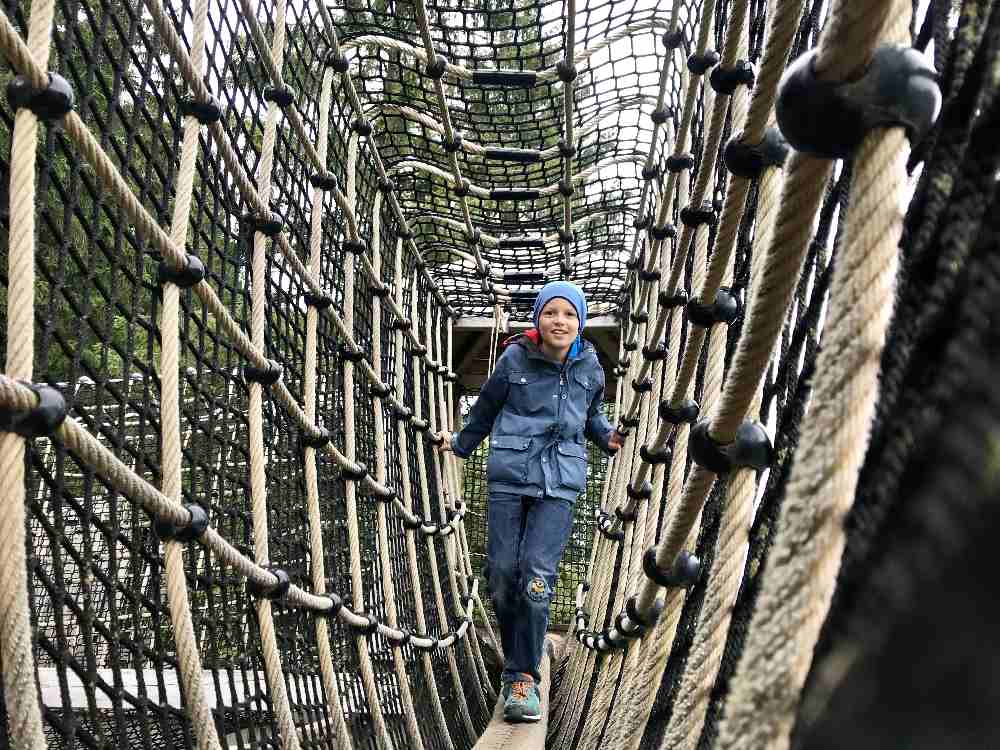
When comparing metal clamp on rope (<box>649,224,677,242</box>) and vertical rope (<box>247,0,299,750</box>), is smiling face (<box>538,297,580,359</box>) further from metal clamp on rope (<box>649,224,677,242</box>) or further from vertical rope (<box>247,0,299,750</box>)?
vertical rope (<box>247,0,299,750</box>)

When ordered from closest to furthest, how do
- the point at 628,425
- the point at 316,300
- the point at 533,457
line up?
the point at 316,300 < the point at 533,457 < the point at 628,425

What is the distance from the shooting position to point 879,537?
177 millimetres

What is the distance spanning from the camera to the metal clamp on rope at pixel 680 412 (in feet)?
3.36

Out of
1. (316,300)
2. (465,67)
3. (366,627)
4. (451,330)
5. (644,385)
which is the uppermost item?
(465,67)

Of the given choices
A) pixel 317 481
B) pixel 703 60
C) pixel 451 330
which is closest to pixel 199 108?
pixel 317 481

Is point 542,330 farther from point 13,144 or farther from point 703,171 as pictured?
point 13,144

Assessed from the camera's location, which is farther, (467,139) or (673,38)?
(467,139)

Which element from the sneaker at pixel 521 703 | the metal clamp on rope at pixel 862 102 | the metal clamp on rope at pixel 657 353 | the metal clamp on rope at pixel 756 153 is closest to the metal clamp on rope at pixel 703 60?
the metal clamp on rope at pixel 657 353

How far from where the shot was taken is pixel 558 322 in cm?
197

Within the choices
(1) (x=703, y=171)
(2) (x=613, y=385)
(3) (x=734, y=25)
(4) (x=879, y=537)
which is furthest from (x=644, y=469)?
(2) (x=613, y=385)

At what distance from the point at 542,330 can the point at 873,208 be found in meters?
1.66

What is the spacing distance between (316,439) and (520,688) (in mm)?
753

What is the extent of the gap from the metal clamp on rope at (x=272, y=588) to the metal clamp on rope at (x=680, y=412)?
1.73 feet

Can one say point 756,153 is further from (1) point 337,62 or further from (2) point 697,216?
(1) point 337,62
